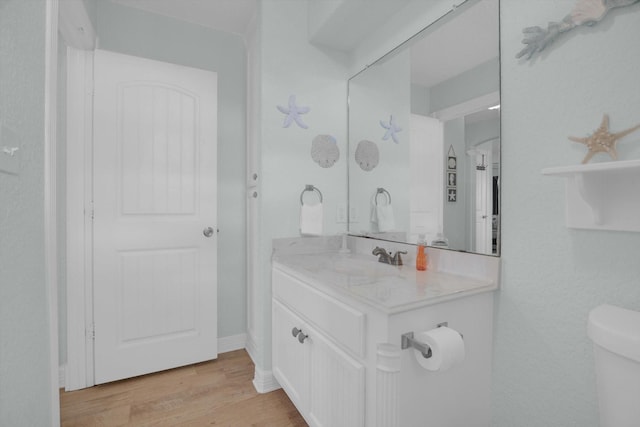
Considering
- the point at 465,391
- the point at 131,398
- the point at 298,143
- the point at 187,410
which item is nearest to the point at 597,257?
the point at 465,391

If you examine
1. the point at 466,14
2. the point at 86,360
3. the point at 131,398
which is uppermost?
the point at 466,14

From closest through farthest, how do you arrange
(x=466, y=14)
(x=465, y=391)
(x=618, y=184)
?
1. (x=618, y=184)
2. (x=465, y=391)
3. (x=466, y=14)

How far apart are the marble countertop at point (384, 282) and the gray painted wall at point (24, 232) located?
3.09 feet

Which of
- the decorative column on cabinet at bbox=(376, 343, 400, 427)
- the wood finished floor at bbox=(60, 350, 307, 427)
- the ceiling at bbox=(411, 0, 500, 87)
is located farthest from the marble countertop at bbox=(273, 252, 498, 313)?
the ceiling at bbox=(411, 0, 500, 87)

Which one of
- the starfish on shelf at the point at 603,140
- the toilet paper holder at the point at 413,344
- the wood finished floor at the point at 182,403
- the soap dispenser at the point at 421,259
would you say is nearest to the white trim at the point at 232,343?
the wood finished floor at the point at 182,403

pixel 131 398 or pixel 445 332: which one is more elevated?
pixel 445 332

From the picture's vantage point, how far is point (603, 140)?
2.88 feet

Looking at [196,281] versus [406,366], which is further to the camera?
[196,281]

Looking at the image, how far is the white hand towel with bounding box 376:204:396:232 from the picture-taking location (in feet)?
5.85

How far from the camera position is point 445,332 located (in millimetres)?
951

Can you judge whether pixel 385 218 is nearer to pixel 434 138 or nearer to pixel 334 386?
pixel 434 138

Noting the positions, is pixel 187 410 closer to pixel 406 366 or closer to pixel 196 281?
pixel 196 281

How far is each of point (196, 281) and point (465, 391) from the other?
1765mm

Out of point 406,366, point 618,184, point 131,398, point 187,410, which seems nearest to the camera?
point 618,184
